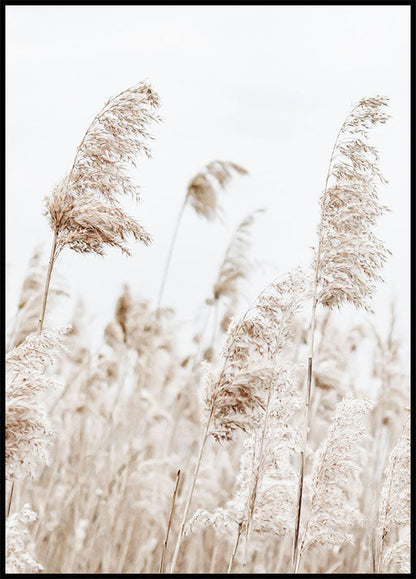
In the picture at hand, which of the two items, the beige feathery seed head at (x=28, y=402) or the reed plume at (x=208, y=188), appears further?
the reed plume at (x=208, y=188)

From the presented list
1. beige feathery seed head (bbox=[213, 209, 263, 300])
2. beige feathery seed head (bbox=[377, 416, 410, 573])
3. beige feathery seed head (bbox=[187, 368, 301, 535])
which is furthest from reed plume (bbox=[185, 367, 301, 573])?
beige feathery seed head (bbox=[213, 209, 263, 300])

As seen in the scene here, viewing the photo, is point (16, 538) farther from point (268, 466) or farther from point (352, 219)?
point (352, 219)

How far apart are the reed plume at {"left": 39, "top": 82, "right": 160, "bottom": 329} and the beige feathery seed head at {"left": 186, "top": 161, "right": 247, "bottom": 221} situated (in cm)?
128

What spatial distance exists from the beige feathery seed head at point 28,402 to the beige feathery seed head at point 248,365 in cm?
44

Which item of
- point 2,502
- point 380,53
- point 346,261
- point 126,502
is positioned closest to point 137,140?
point 346,261

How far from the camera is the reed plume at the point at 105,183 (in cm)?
170

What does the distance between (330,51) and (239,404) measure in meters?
1.45

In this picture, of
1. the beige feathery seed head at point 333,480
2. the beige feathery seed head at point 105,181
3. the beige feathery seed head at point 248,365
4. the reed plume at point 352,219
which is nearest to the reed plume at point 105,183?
the beige feathery seed head at point 105,181

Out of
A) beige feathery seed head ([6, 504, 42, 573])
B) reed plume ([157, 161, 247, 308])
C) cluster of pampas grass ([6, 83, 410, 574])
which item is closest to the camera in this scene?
beige feathery seed head ([6, 504, 42, 573])

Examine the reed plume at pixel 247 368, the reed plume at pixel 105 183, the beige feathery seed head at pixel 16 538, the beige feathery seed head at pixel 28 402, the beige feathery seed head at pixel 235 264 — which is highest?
the beige feathery seed head at pixel 235 264

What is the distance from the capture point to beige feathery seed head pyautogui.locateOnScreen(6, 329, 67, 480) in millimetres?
1520

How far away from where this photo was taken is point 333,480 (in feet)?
6.32

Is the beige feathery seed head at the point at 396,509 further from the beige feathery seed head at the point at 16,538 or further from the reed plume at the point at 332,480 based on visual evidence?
the beige feathery seed head at the point at 16,538

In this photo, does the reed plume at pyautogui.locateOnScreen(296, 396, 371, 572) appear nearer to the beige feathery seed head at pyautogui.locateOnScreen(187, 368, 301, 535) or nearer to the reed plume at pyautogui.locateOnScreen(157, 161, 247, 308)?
the beige feathery seed head at pyautogui.locateOnScreen(187, 368, 301, 535)
